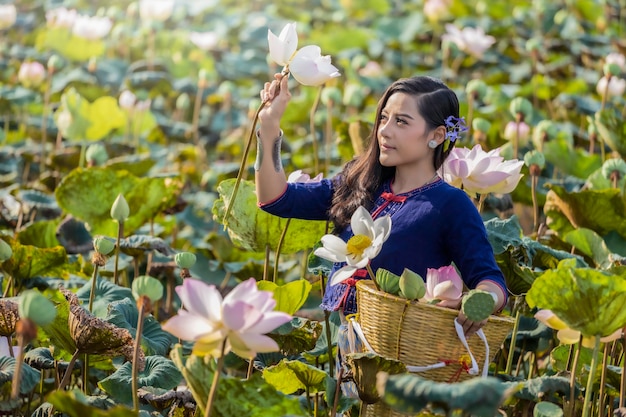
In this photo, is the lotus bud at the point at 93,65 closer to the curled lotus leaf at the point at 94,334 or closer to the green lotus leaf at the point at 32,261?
the green lotus leaf at the point at 32,261

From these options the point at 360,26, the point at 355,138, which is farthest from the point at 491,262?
the point at 360,26

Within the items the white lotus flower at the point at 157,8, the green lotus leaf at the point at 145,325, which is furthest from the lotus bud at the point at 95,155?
the white lotus flower at the point at 157,8

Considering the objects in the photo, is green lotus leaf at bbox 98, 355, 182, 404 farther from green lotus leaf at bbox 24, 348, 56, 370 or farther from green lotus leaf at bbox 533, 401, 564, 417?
green lotus leaf at bbox 533, 401, 564, 417

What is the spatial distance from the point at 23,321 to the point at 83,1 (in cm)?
628

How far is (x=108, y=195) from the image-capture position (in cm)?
242

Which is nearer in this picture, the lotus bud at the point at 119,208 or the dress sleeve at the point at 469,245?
the dress sleeve at the point at 469,245

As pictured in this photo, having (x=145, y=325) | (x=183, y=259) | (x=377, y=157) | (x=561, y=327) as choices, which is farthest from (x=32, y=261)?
(x=561, y=327)

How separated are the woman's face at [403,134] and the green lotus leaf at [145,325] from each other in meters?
0.56

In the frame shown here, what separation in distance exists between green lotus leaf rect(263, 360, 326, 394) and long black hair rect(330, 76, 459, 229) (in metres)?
0.30

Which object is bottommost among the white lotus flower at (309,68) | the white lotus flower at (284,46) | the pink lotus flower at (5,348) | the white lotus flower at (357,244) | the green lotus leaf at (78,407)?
the pink lotus flower at (5,348)

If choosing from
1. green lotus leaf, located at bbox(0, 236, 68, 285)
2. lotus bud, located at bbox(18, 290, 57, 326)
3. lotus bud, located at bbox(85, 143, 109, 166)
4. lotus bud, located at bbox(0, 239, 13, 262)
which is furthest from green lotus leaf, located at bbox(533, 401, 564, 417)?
lotus bud, located at bbox(85, 143, 109, 166)

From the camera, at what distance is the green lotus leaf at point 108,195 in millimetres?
2400

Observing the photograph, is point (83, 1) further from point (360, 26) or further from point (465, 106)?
point (465, 106)

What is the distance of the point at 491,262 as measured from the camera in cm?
157
